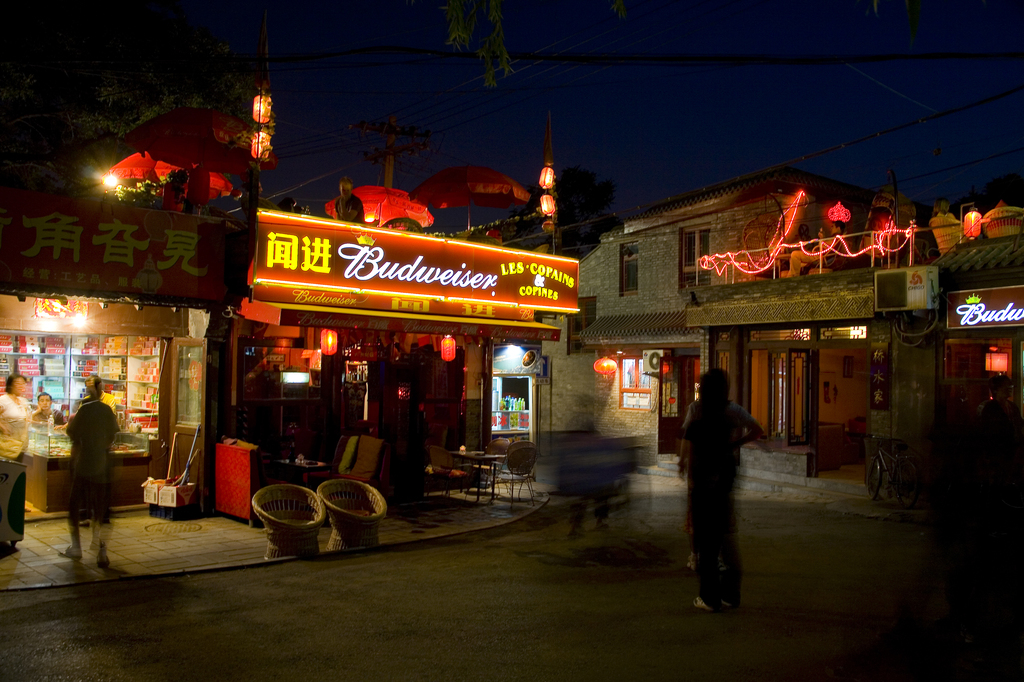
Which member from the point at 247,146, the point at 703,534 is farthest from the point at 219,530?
the point at 703,534

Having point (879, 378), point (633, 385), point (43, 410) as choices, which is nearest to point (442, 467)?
point (43, 410)

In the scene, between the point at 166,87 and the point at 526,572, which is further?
the point at 166,87

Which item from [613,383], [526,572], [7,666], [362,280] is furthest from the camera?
[613,383]

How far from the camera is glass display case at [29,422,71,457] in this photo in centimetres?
1119

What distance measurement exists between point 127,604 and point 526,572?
3.87 m

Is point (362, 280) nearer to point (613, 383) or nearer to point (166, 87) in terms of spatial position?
point (166, 87)

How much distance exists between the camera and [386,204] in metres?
16.6

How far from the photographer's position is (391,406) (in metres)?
13.7

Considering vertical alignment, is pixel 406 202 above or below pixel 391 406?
above

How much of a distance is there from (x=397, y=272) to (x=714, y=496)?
7.38 m

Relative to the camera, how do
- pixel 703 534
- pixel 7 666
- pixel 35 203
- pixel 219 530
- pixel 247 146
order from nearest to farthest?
1. pixel 7 666
2. pixel 703 534
3. pixel 35 203
4. pixel 219 530
5. pixel 247 146

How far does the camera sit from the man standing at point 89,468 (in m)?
8.70

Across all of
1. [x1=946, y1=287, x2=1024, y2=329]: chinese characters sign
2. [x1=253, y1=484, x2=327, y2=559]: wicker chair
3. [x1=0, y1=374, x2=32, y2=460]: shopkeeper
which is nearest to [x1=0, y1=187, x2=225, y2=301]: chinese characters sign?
[x1=0, y1=374, x2=32, y2=460]: shopkeeper

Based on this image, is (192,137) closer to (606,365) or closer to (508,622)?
(508,622)
